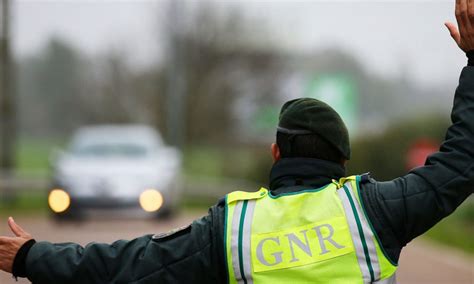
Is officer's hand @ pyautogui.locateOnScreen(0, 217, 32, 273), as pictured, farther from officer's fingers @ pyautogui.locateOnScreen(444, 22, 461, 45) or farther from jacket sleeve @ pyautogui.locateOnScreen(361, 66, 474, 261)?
officer's fingers @ pyautogui.locateOnScreen(444, 22, 461, 45)

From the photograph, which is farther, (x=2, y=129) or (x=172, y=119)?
(x=172, y=119)

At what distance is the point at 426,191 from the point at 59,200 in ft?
42.7

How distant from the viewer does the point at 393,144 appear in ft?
75.6

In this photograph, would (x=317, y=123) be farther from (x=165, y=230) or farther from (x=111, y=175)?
(x=111, y=175)

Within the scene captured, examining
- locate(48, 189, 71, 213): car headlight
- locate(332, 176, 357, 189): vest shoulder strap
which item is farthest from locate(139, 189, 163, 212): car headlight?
locate(332, 176, 357, 189): vest shoulder strap

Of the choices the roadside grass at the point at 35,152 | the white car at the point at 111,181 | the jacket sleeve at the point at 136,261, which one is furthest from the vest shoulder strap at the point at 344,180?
the roadside grass at the point at 35,152

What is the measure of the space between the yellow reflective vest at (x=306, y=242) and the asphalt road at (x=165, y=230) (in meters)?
6.27

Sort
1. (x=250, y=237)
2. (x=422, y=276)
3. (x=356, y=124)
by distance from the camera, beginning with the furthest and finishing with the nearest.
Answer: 1. (x=356, y=124)
2. (x=422, y=276)
3. (x=250, y=237)

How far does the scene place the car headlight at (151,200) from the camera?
15383 mm

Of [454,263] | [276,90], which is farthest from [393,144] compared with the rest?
[454,263]

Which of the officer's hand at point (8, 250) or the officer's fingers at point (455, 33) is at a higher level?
the officer's fingers at point (455, 33)

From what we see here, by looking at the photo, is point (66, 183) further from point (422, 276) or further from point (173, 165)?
point (422, 276)

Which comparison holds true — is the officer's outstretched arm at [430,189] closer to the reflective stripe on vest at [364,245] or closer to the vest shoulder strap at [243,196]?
the reflective stripe on vest at [364,245]

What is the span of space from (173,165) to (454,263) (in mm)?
5948
